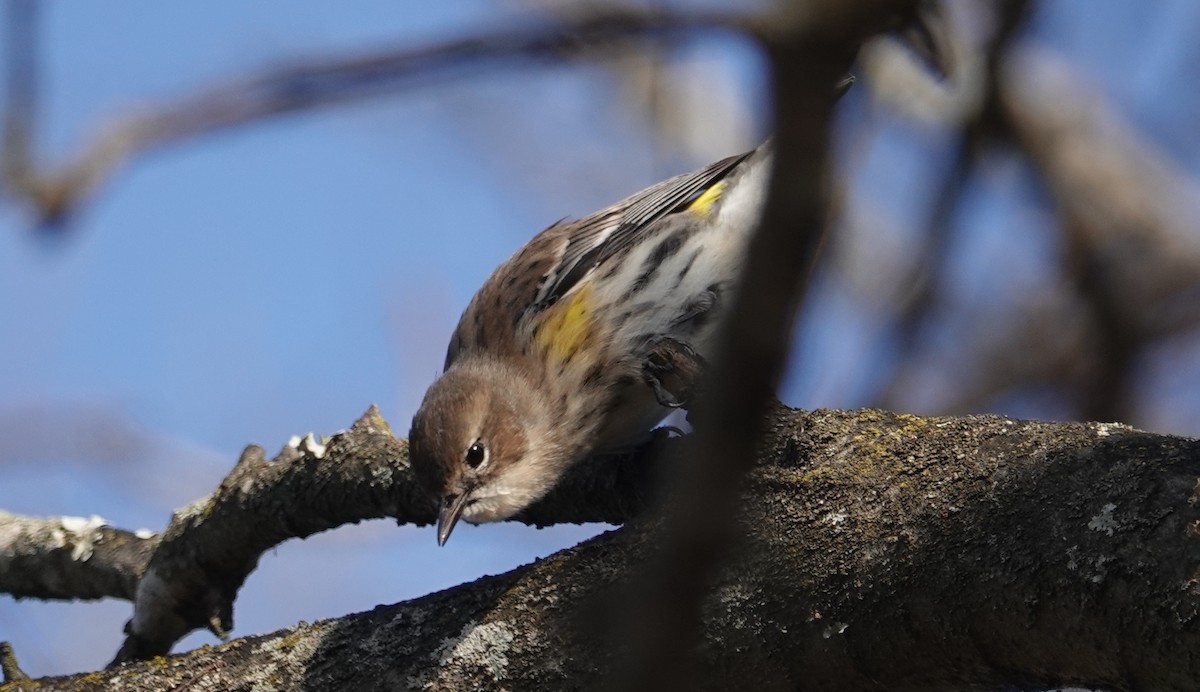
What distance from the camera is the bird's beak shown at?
5.39 metres

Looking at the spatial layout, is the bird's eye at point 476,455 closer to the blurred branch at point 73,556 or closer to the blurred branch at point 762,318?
the blurred branch at point 73,556

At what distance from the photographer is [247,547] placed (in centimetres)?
562

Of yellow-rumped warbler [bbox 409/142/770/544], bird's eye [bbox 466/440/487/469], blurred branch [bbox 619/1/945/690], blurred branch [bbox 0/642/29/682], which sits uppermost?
yellow-rumped warbler [bbox 409/142/770/544]

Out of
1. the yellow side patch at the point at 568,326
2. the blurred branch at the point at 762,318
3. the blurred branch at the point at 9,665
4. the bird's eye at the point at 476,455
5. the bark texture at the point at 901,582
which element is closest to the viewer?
the blurred branch at the point at 762,318

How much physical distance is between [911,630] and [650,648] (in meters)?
2.00

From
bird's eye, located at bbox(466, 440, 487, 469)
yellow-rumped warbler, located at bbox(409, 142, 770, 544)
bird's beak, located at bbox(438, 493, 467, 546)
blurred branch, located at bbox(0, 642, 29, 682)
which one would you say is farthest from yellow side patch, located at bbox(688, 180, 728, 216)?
blurred branch, located at bbox(0, 642, 29, 682)

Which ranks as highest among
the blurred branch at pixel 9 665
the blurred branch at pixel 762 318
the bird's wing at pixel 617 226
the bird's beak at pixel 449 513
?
the bird's wing at pixel 617 226

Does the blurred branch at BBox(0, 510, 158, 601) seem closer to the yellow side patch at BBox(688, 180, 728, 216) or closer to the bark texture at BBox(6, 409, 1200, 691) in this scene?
the bark texture at BBox(6, 409, 1200, 691)

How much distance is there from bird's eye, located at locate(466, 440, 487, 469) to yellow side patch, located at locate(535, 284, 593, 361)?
0.69 meters

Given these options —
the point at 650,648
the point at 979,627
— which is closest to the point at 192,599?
the point at 979,627

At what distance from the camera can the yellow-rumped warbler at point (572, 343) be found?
18.5 feet

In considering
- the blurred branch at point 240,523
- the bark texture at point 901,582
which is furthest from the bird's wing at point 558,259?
the bark texture at point 901,582

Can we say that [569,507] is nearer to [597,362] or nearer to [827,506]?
[597,362]

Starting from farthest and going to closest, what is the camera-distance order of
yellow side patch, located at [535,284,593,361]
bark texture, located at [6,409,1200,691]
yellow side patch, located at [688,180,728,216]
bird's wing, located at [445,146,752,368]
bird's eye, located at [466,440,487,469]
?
yellow side patch, located at [688,180,728,216]
bird's wing, located at [445,146,752,368]
yellow side patch, located at [535,284,593,361]
bird's eye, located at [466,440,487,469]
bark texture, located at [6,409,1200,691]
